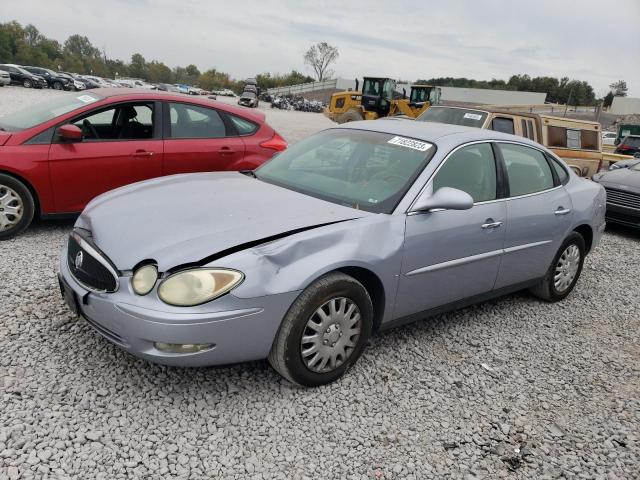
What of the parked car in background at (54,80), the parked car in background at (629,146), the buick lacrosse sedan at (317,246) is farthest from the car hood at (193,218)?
the parked car in background at (54,80)

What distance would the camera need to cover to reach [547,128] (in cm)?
990

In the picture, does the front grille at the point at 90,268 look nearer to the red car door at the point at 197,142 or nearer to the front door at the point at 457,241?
the front door at the point at 457,241

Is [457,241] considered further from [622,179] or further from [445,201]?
[622,179]

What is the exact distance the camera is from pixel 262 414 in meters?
2.81

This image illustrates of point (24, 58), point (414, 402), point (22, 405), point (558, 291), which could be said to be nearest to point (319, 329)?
point (414, 402)

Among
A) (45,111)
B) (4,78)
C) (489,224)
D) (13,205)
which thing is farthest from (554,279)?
(4,78)

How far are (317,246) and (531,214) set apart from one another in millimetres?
2173

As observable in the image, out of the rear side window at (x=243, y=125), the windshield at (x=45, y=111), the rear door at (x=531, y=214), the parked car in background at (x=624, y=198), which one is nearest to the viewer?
the rear door at (x=531, y=214)

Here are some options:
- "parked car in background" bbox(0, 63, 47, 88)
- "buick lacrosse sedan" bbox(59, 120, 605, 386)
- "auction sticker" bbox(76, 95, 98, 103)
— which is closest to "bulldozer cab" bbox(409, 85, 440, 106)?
"auction sticker" bbox(76, 95, 98, 103)

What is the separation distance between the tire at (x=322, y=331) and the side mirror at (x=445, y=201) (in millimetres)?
690

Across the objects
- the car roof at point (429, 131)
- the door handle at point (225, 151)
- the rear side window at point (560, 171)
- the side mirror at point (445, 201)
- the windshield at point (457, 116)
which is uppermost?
the windshield at point (457, 116)

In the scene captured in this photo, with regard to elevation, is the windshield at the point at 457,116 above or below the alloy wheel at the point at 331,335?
above

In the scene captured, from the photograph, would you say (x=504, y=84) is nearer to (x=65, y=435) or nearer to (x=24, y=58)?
(x=24, y=58)

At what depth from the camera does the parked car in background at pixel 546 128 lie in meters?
9.44
